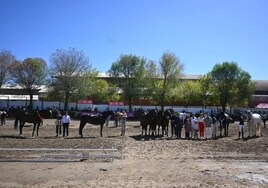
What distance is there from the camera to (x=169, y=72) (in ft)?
265

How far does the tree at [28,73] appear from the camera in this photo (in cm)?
7462

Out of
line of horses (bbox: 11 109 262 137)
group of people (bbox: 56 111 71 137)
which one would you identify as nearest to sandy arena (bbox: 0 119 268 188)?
group of people (bbox: 56 111 71 137)

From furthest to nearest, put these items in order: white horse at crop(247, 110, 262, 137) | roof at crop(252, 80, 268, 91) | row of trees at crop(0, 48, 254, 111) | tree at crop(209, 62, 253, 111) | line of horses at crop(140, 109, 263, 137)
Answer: roof at crop(252, 80, 268, 91), tree at crop(209, 62, 253, 111), row of trees at crop(0, 48, 254, 111), white horse at crop(247, 110, 262, 137), line of horses at crop(140, 109, 263, 137)

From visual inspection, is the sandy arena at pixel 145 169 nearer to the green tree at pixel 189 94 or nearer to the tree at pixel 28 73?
the tree at pixel 28 73

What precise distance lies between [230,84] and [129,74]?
22.1 metres

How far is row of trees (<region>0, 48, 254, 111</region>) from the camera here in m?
72.2

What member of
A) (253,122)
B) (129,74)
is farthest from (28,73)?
(253,122)

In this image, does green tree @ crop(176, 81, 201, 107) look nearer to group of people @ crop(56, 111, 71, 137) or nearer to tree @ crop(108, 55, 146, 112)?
tree @ crop(108, 55, 146, 112)

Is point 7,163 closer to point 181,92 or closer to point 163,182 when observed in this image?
point 163,182

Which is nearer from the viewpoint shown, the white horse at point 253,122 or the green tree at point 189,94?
the white horse at point 253,122

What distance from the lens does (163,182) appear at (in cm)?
1251

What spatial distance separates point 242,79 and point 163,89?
18.4 metres

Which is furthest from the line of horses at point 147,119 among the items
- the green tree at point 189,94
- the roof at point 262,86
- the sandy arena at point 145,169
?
the roof at point 262,86

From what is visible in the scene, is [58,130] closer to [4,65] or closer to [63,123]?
[63,123]
